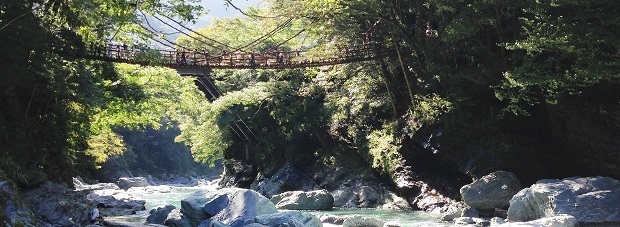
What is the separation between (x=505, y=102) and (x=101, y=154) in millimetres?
14037

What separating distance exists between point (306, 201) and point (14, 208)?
10.8m

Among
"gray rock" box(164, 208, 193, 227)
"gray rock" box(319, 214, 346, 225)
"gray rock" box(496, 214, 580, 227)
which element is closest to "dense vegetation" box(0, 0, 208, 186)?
"gray rock" box(164, 208, 193, 227)

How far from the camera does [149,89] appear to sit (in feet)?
57.6

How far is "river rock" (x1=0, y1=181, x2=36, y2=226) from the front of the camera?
635 centimetres

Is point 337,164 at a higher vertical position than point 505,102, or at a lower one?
lower

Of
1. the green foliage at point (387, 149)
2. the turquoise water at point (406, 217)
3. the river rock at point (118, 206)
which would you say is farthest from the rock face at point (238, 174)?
the turquoise water at point (406, 217)

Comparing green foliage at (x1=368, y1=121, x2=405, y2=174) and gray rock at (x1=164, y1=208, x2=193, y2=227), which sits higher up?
green foliage at (x1=368, y1=121, x2=405, y2=174)

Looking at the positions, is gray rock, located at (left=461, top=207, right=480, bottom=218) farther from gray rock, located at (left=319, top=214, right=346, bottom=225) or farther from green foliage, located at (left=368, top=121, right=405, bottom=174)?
green foliage, located at (left=368, top=121, right=405, bottom=174)

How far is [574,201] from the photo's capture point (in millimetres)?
10297

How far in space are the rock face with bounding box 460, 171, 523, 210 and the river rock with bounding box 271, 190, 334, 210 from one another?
4820 mm

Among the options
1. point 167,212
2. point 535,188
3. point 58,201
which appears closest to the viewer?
point 58,201

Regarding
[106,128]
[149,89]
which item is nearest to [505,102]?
[149,89]

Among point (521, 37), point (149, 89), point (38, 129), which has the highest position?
point (521, 37)

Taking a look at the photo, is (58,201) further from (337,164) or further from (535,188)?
(337,164)
